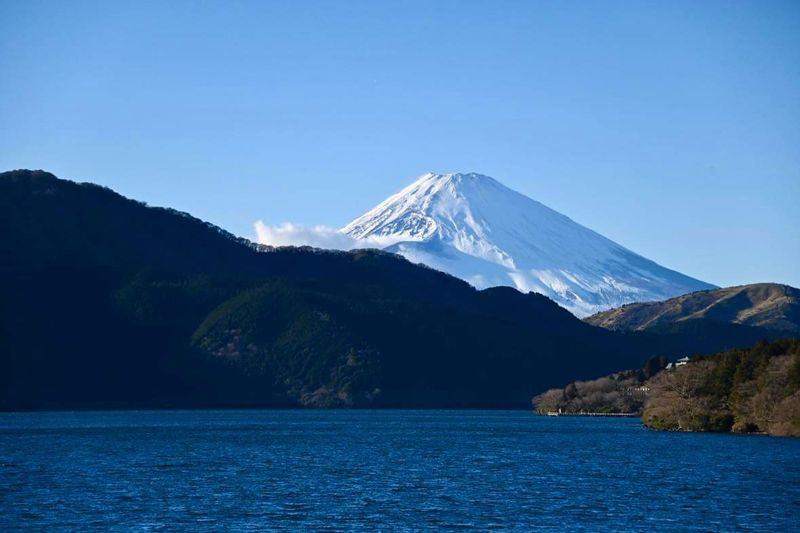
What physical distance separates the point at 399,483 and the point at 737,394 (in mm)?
55733

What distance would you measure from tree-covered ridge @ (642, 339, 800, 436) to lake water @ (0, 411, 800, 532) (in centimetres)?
392

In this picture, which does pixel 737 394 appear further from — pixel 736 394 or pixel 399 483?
pixel 399 483

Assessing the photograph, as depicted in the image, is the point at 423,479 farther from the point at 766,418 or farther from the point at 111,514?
the point at 766,418

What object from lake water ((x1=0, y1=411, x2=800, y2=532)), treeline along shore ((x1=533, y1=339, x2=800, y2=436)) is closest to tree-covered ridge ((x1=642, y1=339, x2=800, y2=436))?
treeline along shore ((x1=533, y1=339, x2=800, y2=436))

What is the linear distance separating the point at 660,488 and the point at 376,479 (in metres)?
14.5

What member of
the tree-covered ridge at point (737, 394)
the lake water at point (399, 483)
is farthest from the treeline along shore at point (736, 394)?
the lake water at point (399, 483)

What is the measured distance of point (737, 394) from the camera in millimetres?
118625

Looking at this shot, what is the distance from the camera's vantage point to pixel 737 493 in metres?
64.9

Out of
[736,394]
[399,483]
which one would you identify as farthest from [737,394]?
[399,483]

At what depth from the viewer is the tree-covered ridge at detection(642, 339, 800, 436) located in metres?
109

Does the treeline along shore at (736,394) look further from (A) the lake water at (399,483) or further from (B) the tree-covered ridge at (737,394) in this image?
(A) the lake water at (399,483)

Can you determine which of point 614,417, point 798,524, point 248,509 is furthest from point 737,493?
point 614,417

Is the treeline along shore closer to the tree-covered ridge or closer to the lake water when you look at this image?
the tree-covered ridge

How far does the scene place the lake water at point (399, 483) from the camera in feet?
182
